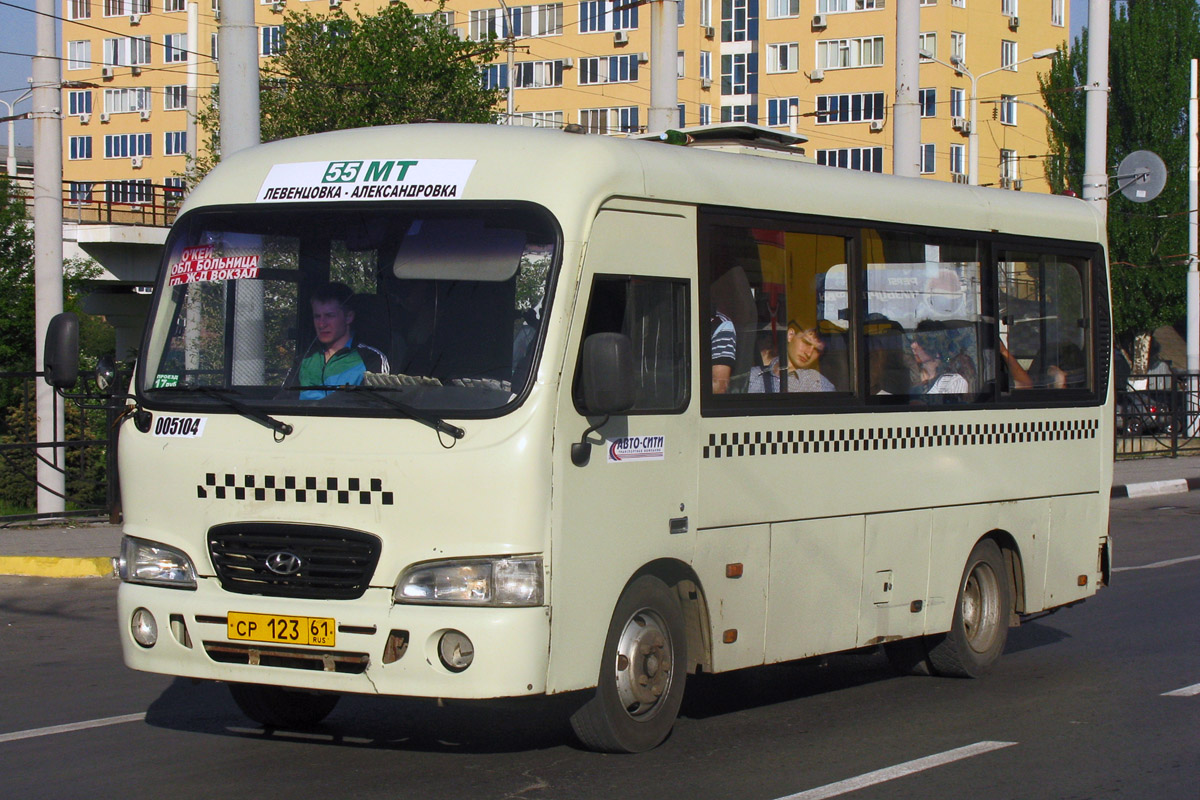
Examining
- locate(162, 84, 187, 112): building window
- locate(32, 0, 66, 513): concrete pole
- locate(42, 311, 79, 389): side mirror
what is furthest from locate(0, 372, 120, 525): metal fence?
locate(162, 84, 187, 112): building window

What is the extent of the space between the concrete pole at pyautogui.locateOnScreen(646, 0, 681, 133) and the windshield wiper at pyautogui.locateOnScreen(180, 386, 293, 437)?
10919mm

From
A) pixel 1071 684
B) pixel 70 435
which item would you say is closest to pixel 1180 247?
pixel 70 435

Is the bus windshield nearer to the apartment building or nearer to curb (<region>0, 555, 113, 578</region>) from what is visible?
curb (<region>0, 555, 113, 578</region>)

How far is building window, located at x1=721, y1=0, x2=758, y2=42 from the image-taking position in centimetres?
7875

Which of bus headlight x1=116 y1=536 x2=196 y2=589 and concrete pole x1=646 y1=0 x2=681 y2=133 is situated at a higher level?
concrete pole x1=646 y1=0 x2=681 y2=133

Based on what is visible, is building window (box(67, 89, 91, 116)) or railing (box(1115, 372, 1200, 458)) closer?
railing (box(1115, 372, 1200, 458))

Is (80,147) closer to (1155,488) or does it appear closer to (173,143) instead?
(173,143)

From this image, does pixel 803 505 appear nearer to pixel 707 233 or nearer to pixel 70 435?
pixel 707 233

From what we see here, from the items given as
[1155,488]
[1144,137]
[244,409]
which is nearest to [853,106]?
[1144,137]

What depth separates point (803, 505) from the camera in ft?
25.8

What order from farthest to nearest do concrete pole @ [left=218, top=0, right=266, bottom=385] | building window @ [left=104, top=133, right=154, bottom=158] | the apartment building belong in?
building window @ [left=104, top=133, right=154, bottom=158]
the apartment building
concrete pole @ [left=218, top=0, right=266, bottom=385]

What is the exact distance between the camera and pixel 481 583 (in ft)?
20.4

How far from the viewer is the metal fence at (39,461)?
1653cm

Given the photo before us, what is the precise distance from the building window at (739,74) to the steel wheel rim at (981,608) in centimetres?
7155
